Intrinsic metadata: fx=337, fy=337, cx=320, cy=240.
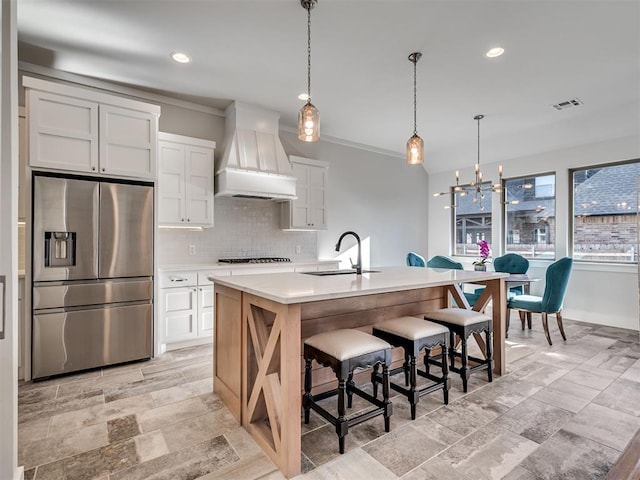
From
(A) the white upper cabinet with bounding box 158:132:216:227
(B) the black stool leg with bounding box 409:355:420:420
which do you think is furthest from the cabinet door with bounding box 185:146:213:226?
(B) the black stool leg with bounding box 409:355:420:420

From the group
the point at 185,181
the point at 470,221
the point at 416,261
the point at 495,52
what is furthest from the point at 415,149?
the point at 470,221

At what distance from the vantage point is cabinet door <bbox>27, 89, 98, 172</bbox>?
2.96 meters

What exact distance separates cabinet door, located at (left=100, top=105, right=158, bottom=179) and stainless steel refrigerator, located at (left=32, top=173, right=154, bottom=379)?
158 millimetres

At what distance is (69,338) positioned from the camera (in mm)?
3074

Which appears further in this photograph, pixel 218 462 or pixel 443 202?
pixel 443 202

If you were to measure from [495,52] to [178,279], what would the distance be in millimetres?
3936

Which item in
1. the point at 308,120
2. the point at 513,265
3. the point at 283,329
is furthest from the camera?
the point at 513,265

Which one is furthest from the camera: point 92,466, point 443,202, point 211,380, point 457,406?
point 443,202

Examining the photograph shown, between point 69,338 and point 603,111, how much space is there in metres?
6.78

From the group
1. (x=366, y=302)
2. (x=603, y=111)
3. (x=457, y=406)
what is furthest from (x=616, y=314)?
(x=366, y=302)

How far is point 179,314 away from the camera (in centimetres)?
380

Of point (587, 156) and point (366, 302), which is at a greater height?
point (587, 156)

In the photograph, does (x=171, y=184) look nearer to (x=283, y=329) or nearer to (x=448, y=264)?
(x=283, y=329)

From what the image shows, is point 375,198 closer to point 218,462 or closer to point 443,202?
point 443,202
